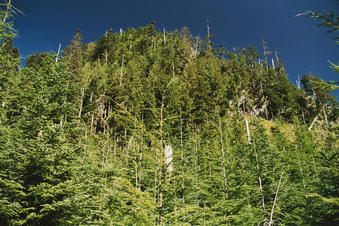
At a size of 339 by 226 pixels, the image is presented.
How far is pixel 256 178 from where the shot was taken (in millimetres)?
9242

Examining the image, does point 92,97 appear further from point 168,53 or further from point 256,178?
point 256,178

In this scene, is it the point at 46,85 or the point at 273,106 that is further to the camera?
the point at 273,106

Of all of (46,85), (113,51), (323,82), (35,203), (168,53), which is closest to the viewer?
(323,82)

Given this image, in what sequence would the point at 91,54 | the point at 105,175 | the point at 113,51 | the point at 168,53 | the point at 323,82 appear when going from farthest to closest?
the point at 91,54 → the point at 113,51 → the point at 168,53 → the point at 105,175 → the point at 323,82

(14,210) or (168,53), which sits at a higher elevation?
(168,53)

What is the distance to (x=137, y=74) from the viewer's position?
28500mm

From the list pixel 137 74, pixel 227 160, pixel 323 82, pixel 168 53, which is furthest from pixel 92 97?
pixel 323 82

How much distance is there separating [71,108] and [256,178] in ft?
33.1

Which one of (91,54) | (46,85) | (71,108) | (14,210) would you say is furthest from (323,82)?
(91,54)

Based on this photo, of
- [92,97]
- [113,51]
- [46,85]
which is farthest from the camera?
[113,51]

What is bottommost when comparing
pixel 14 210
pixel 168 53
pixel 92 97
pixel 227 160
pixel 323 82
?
pixel 14 210

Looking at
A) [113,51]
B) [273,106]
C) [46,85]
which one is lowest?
[46,85]

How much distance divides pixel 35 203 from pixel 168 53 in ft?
116

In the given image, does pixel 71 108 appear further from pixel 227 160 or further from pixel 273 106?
pixel 273 106
